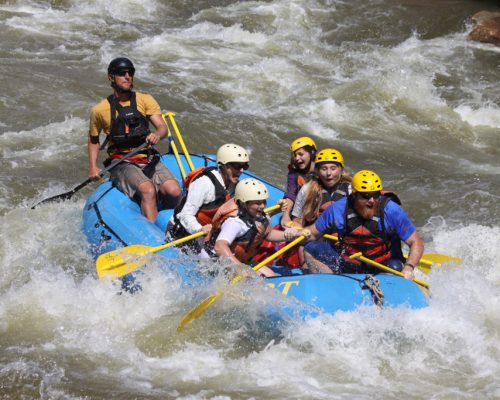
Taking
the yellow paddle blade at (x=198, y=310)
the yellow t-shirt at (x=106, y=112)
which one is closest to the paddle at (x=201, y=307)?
the yellow paddle blade at (x=198, y=310)

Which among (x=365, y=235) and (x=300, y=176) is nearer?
(x=365, y=235)

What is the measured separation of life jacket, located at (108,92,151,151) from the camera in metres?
6.76

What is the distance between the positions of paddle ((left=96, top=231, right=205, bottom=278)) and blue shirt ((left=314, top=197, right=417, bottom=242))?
0.90 m

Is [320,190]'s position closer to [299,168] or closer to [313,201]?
[313,201]

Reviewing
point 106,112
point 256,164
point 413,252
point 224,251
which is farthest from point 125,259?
point 256,164

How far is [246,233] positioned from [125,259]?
92 cm

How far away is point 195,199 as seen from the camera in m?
5.96

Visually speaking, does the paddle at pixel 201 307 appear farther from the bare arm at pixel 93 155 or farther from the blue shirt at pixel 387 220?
the bare arm at pixel 93 155

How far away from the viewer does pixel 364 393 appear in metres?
4.96

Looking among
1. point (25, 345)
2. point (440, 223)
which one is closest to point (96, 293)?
point (25, 345)

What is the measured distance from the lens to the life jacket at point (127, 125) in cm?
676

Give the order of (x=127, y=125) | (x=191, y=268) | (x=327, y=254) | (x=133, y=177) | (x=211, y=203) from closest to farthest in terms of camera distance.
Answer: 1. (x=191, y=268)
2. (x=327, y=254)
3. (x=211, y=203)
4. (x=133, y=177)
5. (x=127, y=125)

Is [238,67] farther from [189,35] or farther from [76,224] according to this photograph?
[76,224]

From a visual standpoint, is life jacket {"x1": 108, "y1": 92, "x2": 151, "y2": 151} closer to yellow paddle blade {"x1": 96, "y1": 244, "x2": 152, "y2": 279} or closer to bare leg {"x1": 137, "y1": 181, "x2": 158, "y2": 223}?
bare leg {"x1": 137, "y1": 181, "x2": 158, "y2": 223}
